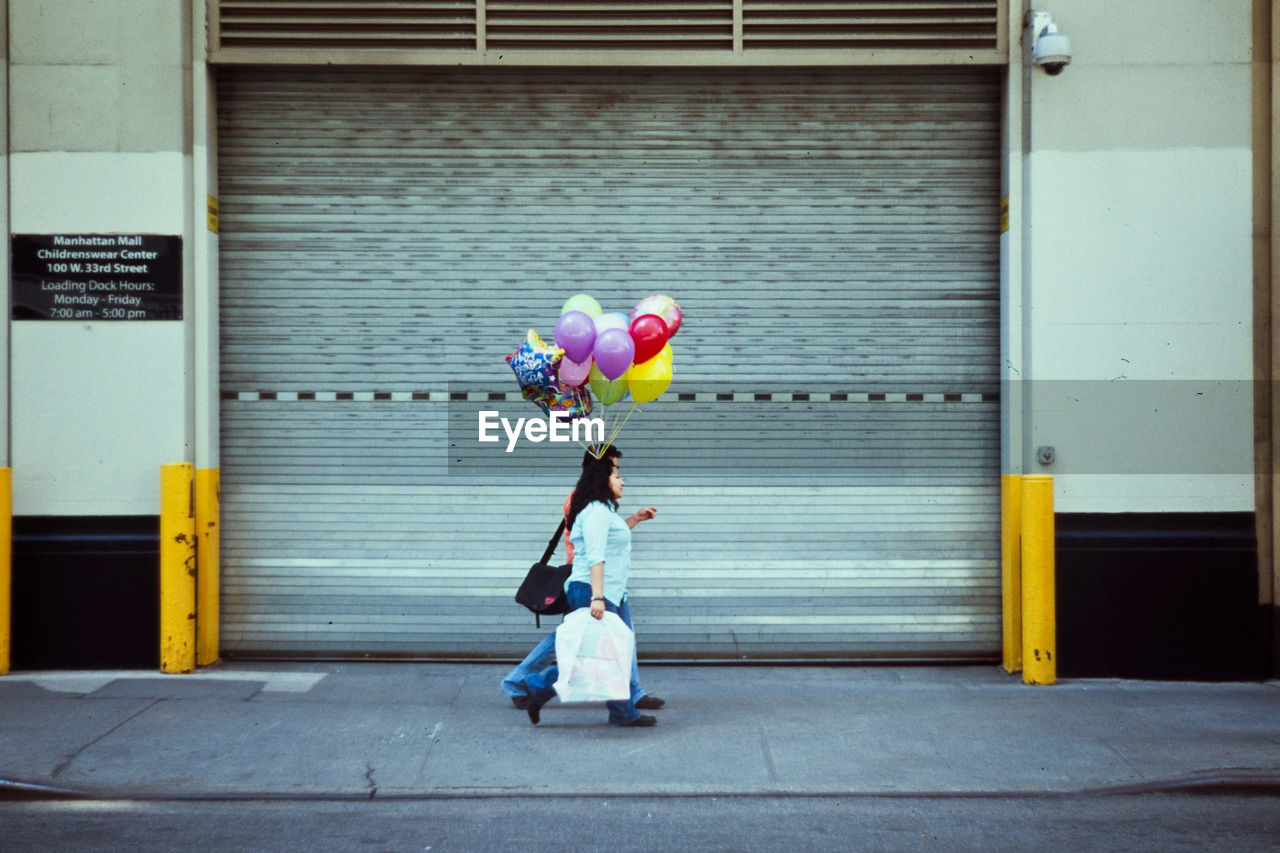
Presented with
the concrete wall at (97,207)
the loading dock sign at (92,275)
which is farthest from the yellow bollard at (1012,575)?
the loading dock sign at (92,275)

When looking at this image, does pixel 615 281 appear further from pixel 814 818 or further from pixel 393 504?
pixel 814 818

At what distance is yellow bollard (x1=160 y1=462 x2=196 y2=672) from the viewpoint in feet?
27.3

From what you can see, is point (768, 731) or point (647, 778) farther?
point (768, 731)

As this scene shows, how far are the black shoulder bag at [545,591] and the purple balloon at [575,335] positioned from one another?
4.28 feet

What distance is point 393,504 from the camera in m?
8.93

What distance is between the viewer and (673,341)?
8.89 m

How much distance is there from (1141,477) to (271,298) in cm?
650

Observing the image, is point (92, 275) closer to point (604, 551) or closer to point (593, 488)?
point (593, 488)

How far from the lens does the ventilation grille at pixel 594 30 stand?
8648mm

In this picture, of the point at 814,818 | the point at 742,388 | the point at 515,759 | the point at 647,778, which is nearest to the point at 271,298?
the point at 742,388

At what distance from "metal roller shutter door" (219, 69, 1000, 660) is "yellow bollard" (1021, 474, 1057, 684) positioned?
0.65 meters

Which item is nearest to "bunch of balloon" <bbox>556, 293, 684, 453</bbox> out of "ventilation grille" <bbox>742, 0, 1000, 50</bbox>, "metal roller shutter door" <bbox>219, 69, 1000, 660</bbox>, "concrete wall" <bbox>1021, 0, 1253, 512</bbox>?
"metal roller shutter door" <bbox>219, 69, 1000, 660</bbox>

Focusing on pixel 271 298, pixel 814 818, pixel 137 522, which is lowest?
pixel 814 818

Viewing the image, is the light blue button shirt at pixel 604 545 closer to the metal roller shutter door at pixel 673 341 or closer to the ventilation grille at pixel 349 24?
the metal roller shutter door at pixel 673 341
